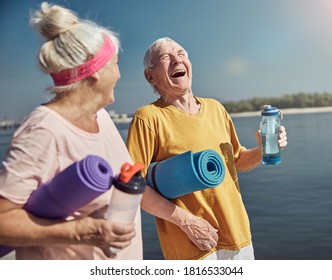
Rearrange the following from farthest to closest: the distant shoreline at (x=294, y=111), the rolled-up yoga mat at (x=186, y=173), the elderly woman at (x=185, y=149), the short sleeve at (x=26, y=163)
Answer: the distant shoreline at (x=294, y=111), the elderly woman at (x=185, y=149), the rolled-up yoga mat at (x=186, y=173), the short sleeve at (x=26, y=163)

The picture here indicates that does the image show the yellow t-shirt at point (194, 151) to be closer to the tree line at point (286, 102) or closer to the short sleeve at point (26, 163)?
the short sleeve at point (26, 163)

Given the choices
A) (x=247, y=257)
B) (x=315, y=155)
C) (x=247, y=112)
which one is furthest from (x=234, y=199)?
(x=315, y=155)

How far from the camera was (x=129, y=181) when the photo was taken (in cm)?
106

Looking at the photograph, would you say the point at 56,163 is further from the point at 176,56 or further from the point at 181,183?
the point at 176,56

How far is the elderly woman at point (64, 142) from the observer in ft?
3.35

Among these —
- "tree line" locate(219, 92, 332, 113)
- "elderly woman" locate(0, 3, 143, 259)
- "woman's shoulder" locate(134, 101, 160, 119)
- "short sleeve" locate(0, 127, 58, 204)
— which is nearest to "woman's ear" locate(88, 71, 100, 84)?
"elderly woman" locate(0, 3, 143, 259)

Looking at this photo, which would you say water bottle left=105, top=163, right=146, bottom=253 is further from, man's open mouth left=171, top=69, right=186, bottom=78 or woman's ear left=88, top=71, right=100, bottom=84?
man's open mouth left=171, top=69, right=186, bottom=78

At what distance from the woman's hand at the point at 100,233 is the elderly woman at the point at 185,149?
39 cm

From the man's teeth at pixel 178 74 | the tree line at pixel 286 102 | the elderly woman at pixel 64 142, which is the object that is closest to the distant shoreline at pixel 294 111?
the tree line at pixel 286 102

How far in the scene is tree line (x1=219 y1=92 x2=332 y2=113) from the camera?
Result: 241 centimetres

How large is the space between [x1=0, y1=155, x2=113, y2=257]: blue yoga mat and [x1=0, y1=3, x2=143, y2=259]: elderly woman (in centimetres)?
1

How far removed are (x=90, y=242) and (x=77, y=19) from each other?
1.49 ft

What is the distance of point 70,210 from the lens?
1061mm
